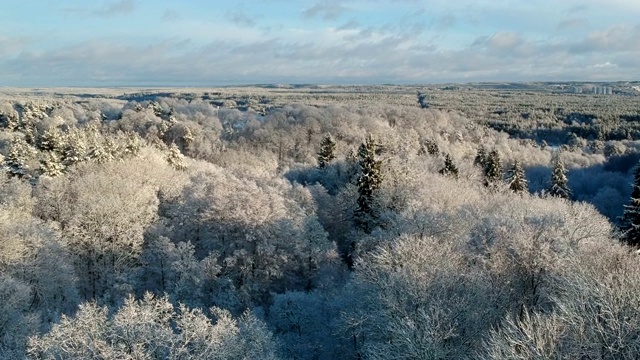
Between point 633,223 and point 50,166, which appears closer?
point 633,223

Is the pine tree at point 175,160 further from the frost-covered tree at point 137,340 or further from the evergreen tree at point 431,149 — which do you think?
the evergreen tree at point 431,149

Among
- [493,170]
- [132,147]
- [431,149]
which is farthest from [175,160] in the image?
[431,149]

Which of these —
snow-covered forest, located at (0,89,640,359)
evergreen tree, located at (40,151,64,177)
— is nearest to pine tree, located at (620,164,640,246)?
snow-covered forest, located at (0,89,640,359)

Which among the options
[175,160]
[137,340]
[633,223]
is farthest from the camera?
[175,160]

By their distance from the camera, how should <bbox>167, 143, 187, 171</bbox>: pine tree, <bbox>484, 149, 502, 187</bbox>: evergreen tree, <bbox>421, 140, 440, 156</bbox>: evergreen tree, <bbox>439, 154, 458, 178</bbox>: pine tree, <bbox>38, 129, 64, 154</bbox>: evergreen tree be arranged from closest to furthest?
<bbox>38, 129, 64, 154</bbox>: evergreen tree, <bbox>439, 154, 458, 178</bbox>: pine tree, <bbox>167, 143, 187, 171</bbox>: pine tree, <bbox>484, 149, 502, 187</bbox>: evergreen tree, <bbox>421, 140, 440, 156</bbox>: evergreen tree

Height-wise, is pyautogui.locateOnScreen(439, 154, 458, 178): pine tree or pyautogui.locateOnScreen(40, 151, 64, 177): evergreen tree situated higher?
pyautogui.locateOnScreen(40, 151, 64, 177): evergreen tree

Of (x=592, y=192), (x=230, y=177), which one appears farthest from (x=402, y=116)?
(x=230, y=177)

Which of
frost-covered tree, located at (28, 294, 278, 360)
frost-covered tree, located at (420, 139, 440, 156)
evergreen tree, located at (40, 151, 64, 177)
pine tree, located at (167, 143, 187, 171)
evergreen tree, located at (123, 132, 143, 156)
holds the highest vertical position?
evergreen tree, located at (123, 132, 143, 156)

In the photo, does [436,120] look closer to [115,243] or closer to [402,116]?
[402,116]

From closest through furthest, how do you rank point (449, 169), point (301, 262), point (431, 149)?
point (301, 262) → point (449, 169) → point (431, 149)

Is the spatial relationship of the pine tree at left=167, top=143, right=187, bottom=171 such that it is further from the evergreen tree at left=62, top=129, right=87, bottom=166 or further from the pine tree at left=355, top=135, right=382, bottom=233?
the pine tree at left=355, top=135, right=382, bottom=233

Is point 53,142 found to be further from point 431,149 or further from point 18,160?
point 431,149
